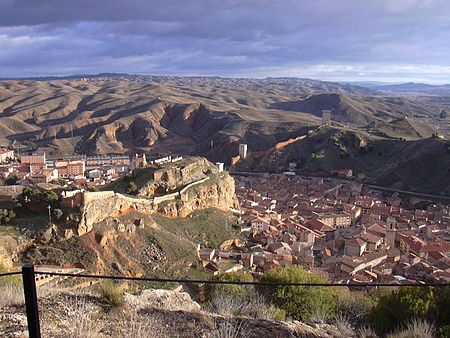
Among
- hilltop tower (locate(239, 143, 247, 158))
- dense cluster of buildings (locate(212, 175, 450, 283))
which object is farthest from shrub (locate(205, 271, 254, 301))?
hilltop tower (locate(239, 143, 247, 158))

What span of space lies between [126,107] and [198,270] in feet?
265

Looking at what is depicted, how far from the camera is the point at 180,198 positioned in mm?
25344

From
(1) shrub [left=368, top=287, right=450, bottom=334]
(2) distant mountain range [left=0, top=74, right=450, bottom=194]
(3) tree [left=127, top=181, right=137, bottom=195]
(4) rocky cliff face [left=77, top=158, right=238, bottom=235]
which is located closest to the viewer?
(1) shrub [left=368, top=287, right=450, bottom=334]

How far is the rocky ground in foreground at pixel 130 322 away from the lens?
5016mm

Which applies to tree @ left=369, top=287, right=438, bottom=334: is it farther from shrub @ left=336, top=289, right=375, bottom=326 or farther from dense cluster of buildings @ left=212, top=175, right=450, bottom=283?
dense cluster of buildings @ left=212, top=175, right=450, bottom=283

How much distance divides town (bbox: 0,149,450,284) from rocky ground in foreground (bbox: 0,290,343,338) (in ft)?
41.7

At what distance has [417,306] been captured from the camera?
7789 millimetres

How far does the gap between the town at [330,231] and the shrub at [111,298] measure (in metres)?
12.8

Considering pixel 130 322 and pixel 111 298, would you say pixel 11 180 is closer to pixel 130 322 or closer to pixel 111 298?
pixel 111 298

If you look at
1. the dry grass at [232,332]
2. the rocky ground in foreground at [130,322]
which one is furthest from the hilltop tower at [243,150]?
the dry grass at [232,332]

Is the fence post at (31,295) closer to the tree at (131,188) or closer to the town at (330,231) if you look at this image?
the town at (330,231)

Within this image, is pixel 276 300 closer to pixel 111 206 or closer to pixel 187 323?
pixel 187 323

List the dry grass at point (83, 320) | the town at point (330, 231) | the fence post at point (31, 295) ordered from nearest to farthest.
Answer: the fence post at point (31, 295)
the dry grass at point (83, 320)
the town at point (330, 231)

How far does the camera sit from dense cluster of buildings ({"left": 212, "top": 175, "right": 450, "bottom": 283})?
2039cm
